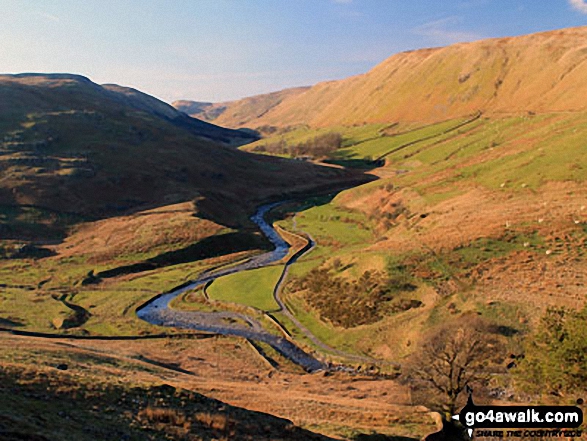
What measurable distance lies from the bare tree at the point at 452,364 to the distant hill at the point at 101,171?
87175 millimetres

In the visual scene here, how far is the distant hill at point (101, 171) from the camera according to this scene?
121875 mm

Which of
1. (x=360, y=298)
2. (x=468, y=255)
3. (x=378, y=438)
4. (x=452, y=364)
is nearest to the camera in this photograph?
(x=378, y=438)

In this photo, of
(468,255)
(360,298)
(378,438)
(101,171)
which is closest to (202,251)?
(360,298)

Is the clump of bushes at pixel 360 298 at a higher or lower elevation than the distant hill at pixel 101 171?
lower

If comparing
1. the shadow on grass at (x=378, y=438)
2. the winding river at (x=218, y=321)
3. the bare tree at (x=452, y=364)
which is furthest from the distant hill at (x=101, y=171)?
the shadow on grass at (x=378, y=438)

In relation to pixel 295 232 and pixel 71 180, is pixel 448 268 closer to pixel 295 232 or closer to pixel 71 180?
pixel 295 232

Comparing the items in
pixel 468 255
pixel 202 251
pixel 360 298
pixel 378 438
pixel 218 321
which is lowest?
pixel 218 321

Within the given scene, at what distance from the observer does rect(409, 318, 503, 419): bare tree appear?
34.8m

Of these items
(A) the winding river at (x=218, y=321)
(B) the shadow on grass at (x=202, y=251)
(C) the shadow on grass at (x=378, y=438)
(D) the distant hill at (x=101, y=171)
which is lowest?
(A) the winding river at (x=218, y=321)

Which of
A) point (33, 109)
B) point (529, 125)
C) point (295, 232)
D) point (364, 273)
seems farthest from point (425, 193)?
point (33, 109)

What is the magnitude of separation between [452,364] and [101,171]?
134378 millimetres

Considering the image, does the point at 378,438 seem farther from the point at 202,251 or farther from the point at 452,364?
the point at 202,251

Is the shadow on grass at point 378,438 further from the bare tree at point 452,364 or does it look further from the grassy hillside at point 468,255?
the grassy hillside at point 468,255

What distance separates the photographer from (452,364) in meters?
34.6
